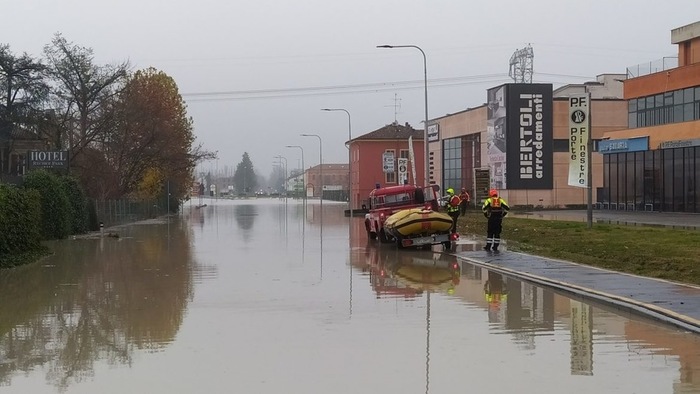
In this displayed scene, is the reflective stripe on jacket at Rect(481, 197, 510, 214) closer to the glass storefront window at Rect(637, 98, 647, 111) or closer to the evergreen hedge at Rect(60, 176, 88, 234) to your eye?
the evergreen hedge at Rect(60, 176, 88, 234)

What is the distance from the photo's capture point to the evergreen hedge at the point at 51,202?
32.6 meters

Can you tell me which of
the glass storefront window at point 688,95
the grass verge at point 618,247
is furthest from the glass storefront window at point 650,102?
the grass verge at point 618,247

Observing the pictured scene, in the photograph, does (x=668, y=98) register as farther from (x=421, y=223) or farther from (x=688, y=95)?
(x=421, y=223)

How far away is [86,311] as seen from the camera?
13.8m

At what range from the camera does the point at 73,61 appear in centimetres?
4744

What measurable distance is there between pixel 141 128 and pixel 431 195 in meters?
24.8

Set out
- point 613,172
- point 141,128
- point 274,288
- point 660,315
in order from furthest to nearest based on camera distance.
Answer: point 613,172, point 141,128, point 274,288, point 660,315

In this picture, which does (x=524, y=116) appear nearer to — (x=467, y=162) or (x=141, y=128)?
(x=467, y=162)

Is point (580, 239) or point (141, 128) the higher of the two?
point (141, 128)

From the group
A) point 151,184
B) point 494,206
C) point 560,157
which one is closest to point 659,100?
point 560,157

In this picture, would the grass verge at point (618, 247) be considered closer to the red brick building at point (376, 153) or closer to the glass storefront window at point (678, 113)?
the glass storefront window at point (678, 113)

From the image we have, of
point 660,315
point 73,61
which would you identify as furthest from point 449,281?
point 73,61

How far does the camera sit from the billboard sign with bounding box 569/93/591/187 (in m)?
29.4

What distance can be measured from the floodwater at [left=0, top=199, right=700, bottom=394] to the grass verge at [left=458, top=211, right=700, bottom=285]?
2.98 meters
